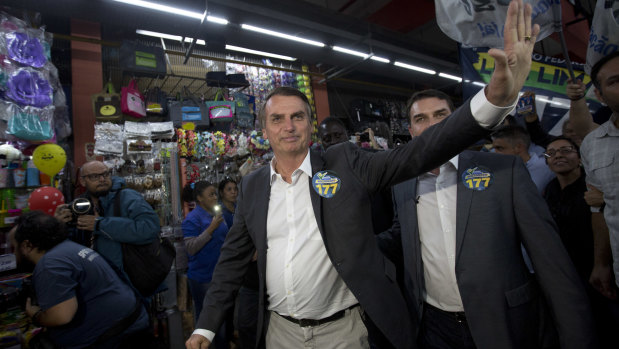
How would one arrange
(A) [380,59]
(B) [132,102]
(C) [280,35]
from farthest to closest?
(A) [380,59] < (C) [280,35] < (B) [132,102]

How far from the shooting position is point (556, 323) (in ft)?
3.87

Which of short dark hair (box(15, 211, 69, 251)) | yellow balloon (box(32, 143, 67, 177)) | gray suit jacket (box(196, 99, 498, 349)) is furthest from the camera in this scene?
yellow balloon (box(32, 143, 67, 177))

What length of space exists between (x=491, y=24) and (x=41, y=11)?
4.77m

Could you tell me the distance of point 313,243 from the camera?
127cm

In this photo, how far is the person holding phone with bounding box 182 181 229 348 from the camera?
3.18 m

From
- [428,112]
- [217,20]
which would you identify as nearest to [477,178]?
[428,112]

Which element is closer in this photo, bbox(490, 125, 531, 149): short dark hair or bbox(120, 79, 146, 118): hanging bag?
bbox(490, 125, 531, 149): short dark hair

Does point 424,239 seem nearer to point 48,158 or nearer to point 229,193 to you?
point 229,193

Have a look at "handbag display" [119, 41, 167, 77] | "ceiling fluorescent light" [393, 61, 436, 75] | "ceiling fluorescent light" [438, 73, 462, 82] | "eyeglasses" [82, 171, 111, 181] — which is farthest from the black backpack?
"ceiling fluorescent light" [438, 73, 462, 82]

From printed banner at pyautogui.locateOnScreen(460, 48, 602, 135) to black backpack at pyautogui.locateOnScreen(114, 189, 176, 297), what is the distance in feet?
11.9

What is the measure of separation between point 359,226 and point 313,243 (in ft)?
0.66

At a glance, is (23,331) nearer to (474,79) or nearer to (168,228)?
(168,228)

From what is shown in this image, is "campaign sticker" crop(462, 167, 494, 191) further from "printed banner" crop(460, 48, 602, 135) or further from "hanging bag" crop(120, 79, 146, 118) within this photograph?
"hanging bag" crop(120, 79, 146, 118)

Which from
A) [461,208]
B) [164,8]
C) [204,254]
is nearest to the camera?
[461,208]
